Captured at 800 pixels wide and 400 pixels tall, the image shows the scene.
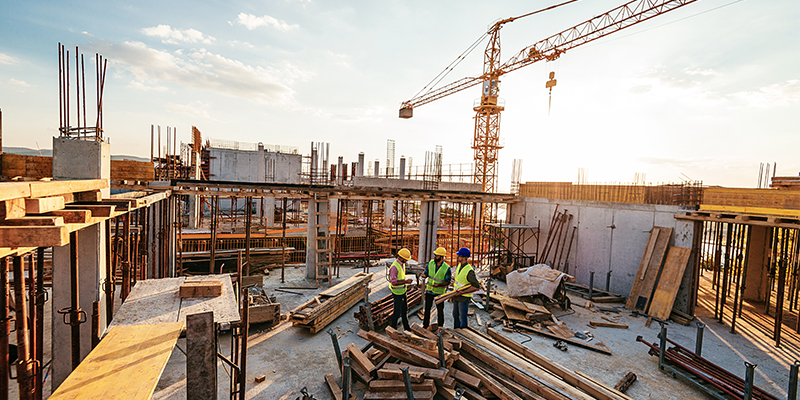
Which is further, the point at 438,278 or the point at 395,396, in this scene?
the point at 438,278

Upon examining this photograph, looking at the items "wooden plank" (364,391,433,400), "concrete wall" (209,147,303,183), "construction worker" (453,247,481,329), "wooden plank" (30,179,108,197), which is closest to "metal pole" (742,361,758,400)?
"construction worker" (453,247,481,329)

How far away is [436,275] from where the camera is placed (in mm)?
8023

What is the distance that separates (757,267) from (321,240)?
16532 millimetres

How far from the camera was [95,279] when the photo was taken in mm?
5691

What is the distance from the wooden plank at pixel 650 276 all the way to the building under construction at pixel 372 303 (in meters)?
0.05

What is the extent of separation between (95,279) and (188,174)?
64.3 feet

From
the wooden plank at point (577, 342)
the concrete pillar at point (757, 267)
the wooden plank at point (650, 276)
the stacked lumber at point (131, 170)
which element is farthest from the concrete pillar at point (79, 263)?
the concrete pillar at point (757, 267)

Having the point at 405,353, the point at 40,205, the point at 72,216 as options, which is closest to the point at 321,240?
the point at 405,353

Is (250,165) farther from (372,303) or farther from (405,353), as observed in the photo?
(405,353)

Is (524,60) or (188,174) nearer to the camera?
(188,174)

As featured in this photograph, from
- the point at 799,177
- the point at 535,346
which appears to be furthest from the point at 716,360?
the point at 799,177

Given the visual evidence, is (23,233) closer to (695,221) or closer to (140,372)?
(140,372)

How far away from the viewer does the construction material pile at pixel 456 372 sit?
218 inches

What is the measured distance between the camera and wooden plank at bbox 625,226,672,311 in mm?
11562
